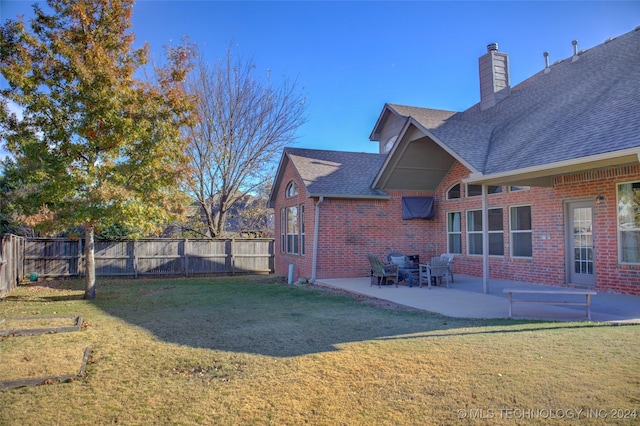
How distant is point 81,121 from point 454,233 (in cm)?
1174

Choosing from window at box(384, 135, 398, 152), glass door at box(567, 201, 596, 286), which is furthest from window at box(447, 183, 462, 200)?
window at box(384, 135, 398, 152)

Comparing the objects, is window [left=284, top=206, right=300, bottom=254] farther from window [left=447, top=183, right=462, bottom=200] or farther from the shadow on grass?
window [left=447, top=183, right=462, bottom=200]

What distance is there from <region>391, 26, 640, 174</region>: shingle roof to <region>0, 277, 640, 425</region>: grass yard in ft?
12.3

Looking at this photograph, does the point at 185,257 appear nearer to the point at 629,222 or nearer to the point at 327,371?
the point at 327,371

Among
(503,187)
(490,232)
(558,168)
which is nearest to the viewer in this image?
(558,168)

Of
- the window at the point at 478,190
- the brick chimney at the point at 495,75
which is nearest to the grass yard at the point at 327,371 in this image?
the window at the point at 478,190

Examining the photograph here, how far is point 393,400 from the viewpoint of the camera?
4090mm

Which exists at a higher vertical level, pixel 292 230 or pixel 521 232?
pixel 292 230

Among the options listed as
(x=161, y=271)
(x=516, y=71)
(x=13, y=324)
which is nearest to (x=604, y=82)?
(x=516, y=71)

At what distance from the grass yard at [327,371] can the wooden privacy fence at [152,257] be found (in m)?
8.63

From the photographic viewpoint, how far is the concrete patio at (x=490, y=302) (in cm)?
779

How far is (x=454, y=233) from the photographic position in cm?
1527

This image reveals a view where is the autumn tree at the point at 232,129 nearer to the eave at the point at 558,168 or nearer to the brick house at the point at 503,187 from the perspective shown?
the brick house at the point at 503,187

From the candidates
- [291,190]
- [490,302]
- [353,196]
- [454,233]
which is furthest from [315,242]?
[490,302]
